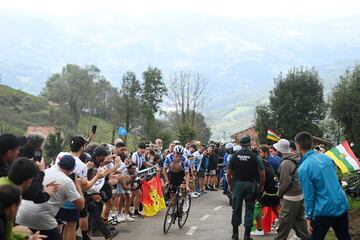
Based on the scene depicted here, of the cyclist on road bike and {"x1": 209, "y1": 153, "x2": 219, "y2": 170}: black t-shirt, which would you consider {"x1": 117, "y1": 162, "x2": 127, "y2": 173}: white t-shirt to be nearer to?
the cyclist on road bike

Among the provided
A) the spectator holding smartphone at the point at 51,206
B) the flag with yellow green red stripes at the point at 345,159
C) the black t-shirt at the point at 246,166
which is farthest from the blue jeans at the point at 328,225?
the flag with yellow green red stripes at the point at 345,159

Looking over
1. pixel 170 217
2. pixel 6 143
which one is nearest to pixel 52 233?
pixel 6 143

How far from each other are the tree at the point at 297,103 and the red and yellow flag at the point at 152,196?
36893mm

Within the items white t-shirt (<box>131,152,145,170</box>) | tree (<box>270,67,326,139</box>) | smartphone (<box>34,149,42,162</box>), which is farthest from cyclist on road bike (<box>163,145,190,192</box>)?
tree (<box>270,67,326,139</box>)

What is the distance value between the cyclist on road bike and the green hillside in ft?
232

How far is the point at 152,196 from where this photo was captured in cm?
1505

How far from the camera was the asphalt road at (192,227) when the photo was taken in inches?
448

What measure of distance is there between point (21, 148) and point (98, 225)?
11.5ft

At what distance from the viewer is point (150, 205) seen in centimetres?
1475

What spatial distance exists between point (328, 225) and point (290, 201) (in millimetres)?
2553

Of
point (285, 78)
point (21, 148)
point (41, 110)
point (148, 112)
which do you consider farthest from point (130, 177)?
point (41, 110)

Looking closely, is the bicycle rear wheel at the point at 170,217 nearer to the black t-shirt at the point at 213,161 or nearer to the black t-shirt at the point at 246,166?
the black t-shirt at the point at 246,166

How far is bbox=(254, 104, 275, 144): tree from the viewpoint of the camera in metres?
52.3

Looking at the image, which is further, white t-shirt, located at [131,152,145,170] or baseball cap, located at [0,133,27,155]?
white t-shirt, located at [131,152,145,170]
